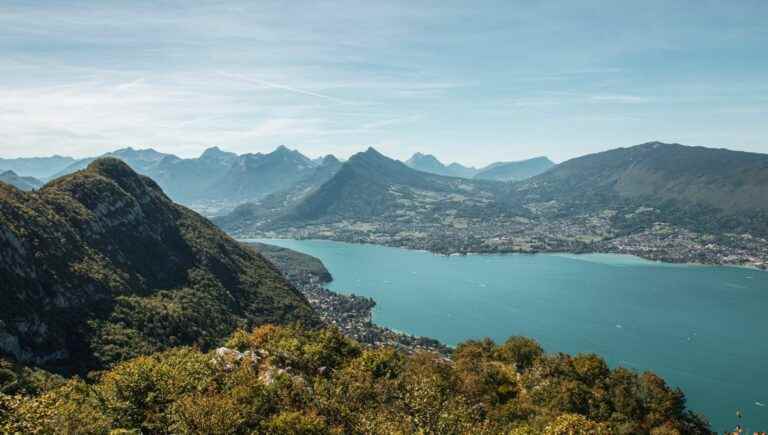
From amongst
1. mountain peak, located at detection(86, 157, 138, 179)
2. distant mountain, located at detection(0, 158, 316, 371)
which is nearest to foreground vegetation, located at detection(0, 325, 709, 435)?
distant mountain, located at detection(0, 158, 316, 371)

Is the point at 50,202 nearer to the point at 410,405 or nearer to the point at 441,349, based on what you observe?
the point at 410,405

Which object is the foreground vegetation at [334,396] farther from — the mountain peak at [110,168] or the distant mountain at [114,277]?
the mountain peak at [110,168]

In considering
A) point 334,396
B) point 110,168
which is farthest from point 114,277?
point 334,396

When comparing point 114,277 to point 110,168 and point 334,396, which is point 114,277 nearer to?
point 110,168

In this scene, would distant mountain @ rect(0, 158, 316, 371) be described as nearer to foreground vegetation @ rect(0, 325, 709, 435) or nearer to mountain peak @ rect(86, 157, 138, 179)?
mountain peak @ rect(86, 157, 138, 179)

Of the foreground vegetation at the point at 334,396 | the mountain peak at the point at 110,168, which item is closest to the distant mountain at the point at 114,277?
the mountain peak at the point at 110,168
